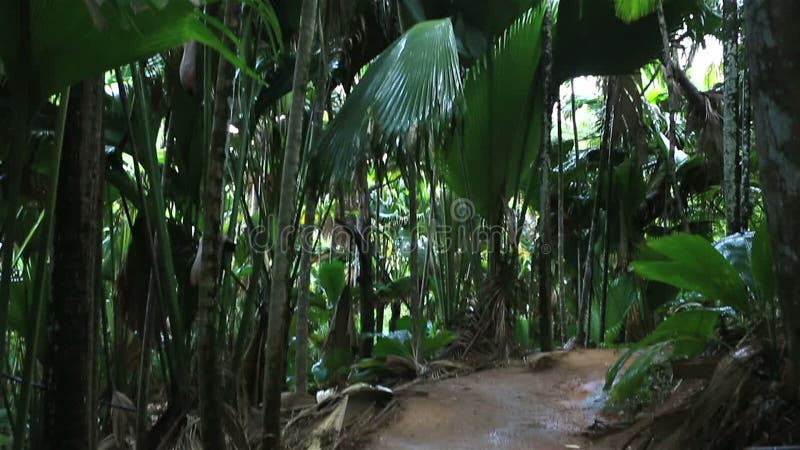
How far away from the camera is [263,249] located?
3873mm

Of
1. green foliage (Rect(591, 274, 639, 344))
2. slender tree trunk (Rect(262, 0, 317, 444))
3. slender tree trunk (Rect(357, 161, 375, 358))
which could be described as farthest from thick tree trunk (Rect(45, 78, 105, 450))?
green foliage (Rect(591, 274, 639, 344))

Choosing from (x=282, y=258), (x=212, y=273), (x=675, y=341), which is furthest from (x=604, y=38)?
(x=212, y=273)

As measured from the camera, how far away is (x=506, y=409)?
164 inches

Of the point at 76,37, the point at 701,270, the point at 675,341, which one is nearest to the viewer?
the point at 76,37

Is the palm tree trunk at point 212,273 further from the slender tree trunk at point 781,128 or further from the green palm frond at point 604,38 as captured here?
the green palm frond at point 604,38

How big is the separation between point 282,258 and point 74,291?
120 cm

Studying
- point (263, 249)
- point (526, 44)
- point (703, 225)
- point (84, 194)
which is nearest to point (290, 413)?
point (263, 249)

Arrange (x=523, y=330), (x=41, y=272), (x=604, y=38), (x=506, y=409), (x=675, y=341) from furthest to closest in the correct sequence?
(x=523, y=330) < (x=604, y=38) < (x=506, y=409) < (x=675, y=341) < (x=41, y=272)

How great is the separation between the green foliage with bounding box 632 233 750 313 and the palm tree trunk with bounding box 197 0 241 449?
1.97 metres

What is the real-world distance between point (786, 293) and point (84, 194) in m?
2.22

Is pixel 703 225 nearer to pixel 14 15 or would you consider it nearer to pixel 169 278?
pixel 169 278

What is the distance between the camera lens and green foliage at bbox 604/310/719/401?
296 centimetres

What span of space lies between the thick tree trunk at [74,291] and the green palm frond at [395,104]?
Result: 1.32 meters

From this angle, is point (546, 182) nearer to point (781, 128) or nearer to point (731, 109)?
point (731, 109)
